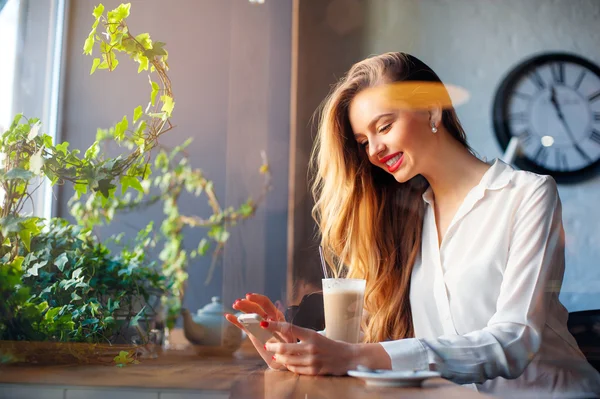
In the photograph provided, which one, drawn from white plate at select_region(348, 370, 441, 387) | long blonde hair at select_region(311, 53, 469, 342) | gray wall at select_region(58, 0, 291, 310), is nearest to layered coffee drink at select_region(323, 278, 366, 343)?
white plate at select_region(348, 370, 441, 387)

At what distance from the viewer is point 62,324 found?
101cm

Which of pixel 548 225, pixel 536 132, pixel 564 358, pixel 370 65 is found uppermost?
pixel 370 65

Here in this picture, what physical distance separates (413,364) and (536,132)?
2.62 feet

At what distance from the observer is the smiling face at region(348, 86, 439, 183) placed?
1143 mm

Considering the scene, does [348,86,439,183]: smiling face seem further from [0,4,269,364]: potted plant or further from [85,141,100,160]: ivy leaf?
[85,141,100,160]: ivy leaf

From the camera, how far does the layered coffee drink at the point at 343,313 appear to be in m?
0.83

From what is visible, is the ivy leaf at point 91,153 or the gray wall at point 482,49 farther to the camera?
the gray wall at point 482,49

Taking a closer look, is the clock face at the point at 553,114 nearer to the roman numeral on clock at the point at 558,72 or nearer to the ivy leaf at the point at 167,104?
the roman numeral on clock at the point at 558,72

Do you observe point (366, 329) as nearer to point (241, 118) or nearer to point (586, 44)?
point (241, 118)

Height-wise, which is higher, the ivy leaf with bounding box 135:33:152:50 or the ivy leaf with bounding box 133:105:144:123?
the ivy leaf with bounding box 135:33:152:50

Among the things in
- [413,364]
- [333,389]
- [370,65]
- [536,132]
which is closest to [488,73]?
[536,132]

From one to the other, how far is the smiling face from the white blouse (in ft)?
0.45

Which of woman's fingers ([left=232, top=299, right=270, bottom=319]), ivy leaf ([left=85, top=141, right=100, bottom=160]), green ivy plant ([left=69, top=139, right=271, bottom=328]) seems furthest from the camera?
green ivy plant ([left=69, top=139, right=271, bottom=328])

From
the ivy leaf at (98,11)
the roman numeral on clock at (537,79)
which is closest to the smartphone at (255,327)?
the ivy leaf at (98,11)
